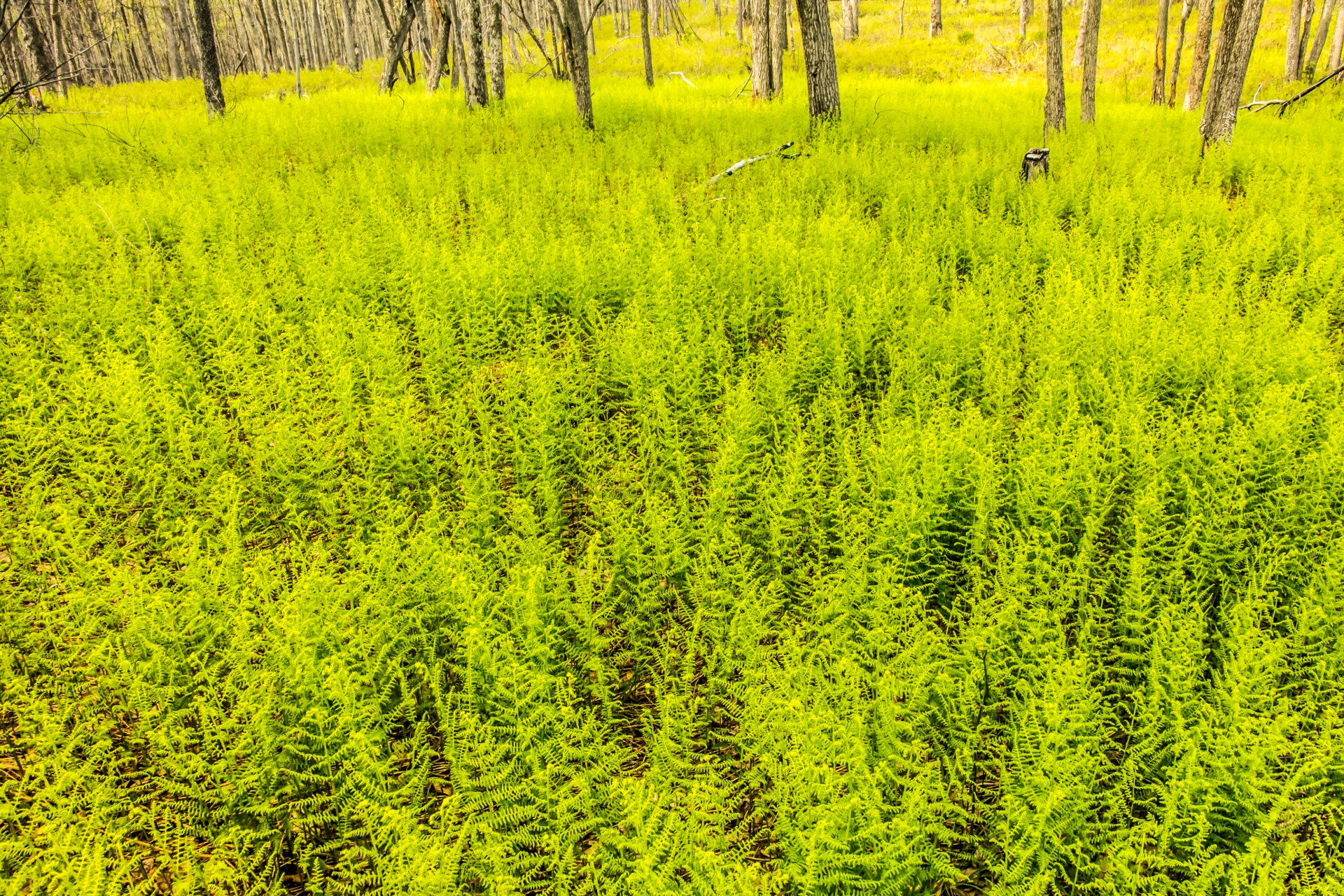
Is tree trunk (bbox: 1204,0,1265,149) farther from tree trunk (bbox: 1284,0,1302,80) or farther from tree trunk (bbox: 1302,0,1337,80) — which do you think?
tree trunk (bbox: 1302,0,1337,80)

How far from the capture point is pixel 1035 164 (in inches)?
309

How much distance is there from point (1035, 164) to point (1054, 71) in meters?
3.20

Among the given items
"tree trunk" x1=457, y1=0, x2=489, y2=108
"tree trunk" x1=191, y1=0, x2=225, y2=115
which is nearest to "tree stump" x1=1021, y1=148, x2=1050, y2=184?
"tree trunk" x1=457, y1=0, x2=489, y2=108

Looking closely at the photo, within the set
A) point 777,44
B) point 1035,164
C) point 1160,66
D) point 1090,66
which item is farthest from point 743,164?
point 1160,66

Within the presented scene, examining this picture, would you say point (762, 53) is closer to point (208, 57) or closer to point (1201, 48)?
point (1201, 48)

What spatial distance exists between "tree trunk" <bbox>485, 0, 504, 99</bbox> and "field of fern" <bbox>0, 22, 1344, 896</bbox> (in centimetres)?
712

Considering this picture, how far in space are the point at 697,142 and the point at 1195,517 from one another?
7746 mm

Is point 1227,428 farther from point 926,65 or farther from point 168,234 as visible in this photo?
point 926,65

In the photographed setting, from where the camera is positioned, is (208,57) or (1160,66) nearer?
(208,57)

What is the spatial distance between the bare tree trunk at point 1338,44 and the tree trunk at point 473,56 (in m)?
18.6

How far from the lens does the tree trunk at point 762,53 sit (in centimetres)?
1355

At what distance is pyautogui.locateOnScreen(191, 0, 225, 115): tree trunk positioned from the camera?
35.6 ft

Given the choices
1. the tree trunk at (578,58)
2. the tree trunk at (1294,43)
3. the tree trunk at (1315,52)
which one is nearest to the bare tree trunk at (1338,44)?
the tree trunk at (1315,52)

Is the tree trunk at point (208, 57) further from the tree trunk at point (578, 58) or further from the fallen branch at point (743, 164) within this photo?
the fallen branch at point (743, 164)
